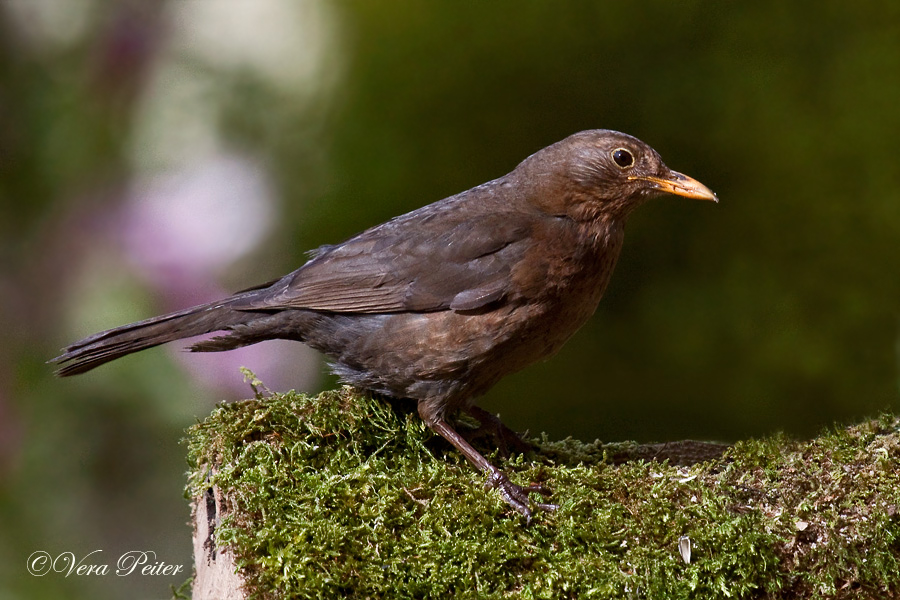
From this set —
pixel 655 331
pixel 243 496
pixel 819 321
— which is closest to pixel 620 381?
pixel 655 331

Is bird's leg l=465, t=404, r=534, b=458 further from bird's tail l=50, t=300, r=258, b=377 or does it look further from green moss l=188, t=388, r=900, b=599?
bird's tail l=50, t=300, r=258, b=377

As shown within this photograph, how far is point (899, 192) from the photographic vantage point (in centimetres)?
506

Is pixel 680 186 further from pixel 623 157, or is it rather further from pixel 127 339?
pixel 127 339

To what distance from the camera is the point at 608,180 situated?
3844mm

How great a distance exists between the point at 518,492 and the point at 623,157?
154 centimetres

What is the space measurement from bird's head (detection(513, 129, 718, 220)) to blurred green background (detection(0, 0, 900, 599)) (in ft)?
4.56

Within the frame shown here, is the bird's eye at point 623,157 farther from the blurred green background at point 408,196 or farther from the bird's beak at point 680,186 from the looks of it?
the blurred green background at point 408,196

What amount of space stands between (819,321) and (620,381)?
1232 mm

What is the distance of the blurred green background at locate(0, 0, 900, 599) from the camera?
5.15m

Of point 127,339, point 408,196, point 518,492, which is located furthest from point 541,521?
point 408,196

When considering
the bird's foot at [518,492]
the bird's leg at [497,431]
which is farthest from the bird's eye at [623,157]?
the bird's foot at [518,492]

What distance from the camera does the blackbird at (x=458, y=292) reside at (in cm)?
361

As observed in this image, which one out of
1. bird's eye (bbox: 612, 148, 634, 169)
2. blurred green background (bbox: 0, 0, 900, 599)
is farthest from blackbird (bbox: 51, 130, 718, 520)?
blurred green background (bbox: 0, 0, 900, 599)

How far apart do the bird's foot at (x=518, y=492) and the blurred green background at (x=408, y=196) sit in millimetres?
2017
